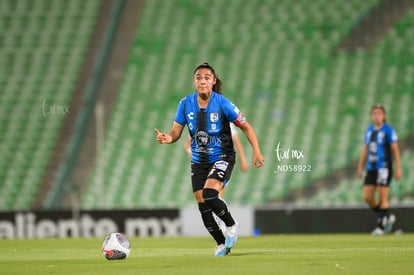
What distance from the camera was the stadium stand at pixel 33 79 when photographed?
23.5 metres

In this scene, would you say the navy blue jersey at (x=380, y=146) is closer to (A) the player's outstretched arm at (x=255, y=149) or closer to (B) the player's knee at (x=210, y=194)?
(A) the player's outstretched arm at (x=255, y=149)

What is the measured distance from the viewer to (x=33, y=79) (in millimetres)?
25375

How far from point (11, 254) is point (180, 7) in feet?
50.9

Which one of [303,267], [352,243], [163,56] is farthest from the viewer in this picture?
[163,56]

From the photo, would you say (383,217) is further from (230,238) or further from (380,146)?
(230,238)

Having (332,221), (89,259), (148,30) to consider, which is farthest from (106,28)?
(89,259)

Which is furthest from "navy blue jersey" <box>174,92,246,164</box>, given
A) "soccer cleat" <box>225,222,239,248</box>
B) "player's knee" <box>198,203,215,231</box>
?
"soccer cleat" <box>225,222,239,248</box>

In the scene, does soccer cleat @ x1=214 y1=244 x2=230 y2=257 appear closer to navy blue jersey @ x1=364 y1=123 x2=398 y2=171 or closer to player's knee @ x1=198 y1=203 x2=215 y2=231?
player's knee @ x1=198 y1=203 x2=215 y2=231

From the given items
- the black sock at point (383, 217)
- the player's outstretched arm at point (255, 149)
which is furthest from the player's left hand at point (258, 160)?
the black sock at point (383, 217)

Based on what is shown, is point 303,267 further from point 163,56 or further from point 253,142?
point 163,56

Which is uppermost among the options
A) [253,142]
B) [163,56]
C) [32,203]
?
[163,56]

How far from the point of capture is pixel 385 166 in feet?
55.5

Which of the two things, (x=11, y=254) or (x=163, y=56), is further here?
(x=163, y=56)

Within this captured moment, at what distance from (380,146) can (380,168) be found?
0.37 m
